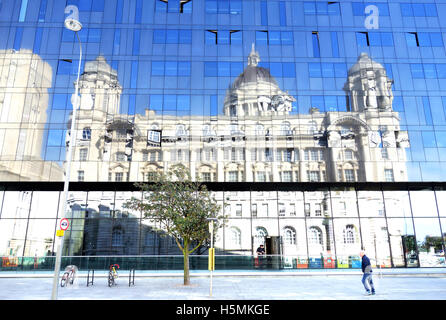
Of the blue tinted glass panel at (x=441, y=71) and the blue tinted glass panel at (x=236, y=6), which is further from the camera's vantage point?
the blue tinted glass panel at (x=236, y=6)

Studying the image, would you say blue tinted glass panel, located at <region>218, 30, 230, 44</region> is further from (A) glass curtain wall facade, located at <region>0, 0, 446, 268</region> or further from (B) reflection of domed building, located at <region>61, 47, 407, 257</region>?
(B) reflection of domed building, located at <region>61, 47, 407, 257</region>

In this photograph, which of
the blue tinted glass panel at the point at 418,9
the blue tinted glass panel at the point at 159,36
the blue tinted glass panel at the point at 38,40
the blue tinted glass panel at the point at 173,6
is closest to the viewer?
the blue tinted glass panel at the point at 38,40

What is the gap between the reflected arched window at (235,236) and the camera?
2703cm

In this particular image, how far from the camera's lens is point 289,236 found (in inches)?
1083

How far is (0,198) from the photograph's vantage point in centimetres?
2695

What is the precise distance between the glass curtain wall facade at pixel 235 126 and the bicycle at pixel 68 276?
952 centimetres

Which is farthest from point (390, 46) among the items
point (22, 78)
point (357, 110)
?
point (22, 78)

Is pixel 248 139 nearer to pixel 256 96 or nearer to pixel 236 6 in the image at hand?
pixel 256 96

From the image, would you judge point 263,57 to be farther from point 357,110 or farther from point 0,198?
point 0,198

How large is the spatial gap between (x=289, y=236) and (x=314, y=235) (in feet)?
7.67

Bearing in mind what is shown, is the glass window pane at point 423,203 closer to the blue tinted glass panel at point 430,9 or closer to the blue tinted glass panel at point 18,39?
the blue tinted glass panel at point 430,9

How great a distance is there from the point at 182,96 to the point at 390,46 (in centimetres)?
2133

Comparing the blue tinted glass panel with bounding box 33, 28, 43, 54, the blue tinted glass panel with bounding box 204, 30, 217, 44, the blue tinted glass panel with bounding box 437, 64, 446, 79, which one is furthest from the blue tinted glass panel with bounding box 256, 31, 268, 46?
the blue tinted glass panel with bounding box 33, 28, 43, 54

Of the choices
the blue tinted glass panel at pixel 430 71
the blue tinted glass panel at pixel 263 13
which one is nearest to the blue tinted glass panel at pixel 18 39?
the blue tinted glass panel at pixel 263 13
